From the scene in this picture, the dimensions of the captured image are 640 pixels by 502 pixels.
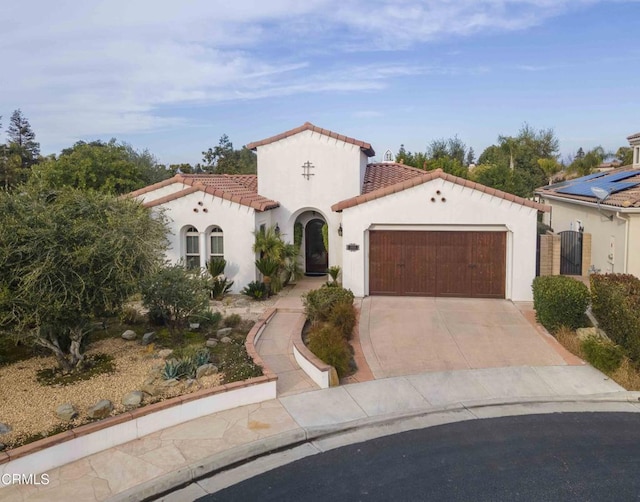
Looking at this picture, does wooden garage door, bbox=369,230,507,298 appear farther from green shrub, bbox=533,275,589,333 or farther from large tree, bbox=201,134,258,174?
large tree, bbox=201,134,258,174

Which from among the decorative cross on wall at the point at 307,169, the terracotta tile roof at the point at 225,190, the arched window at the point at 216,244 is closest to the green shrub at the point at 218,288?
the arched window at the point at 216,244


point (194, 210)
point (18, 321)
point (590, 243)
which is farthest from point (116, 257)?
point (590, 243)

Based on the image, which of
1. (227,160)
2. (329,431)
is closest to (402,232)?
(329,431)

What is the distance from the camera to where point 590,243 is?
2175 cm

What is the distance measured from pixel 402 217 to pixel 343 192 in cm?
317

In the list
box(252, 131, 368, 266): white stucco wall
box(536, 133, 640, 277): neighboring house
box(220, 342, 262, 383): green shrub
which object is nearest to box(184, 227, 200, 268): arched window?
box(252, 131, 368, 266): white stucco wall

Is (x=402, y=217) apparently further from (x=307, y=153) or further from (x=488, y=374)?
(x=488, y=374)

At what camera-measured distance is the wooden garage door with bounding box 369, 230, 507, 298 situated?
697 inches

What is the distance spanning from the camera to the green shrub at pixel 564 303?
13.4 meters

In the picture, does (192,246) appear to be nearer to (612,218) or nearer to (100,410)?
(100,410)

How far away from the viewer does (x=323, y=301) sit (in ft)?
46.6

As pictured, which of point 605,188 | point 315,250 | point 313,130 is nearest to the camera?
point 313,130

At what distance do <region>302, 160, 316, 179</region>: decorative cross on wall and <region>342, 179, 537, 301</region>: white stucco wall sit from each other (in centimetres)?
306

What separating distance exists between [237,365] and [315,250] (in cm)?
1104
